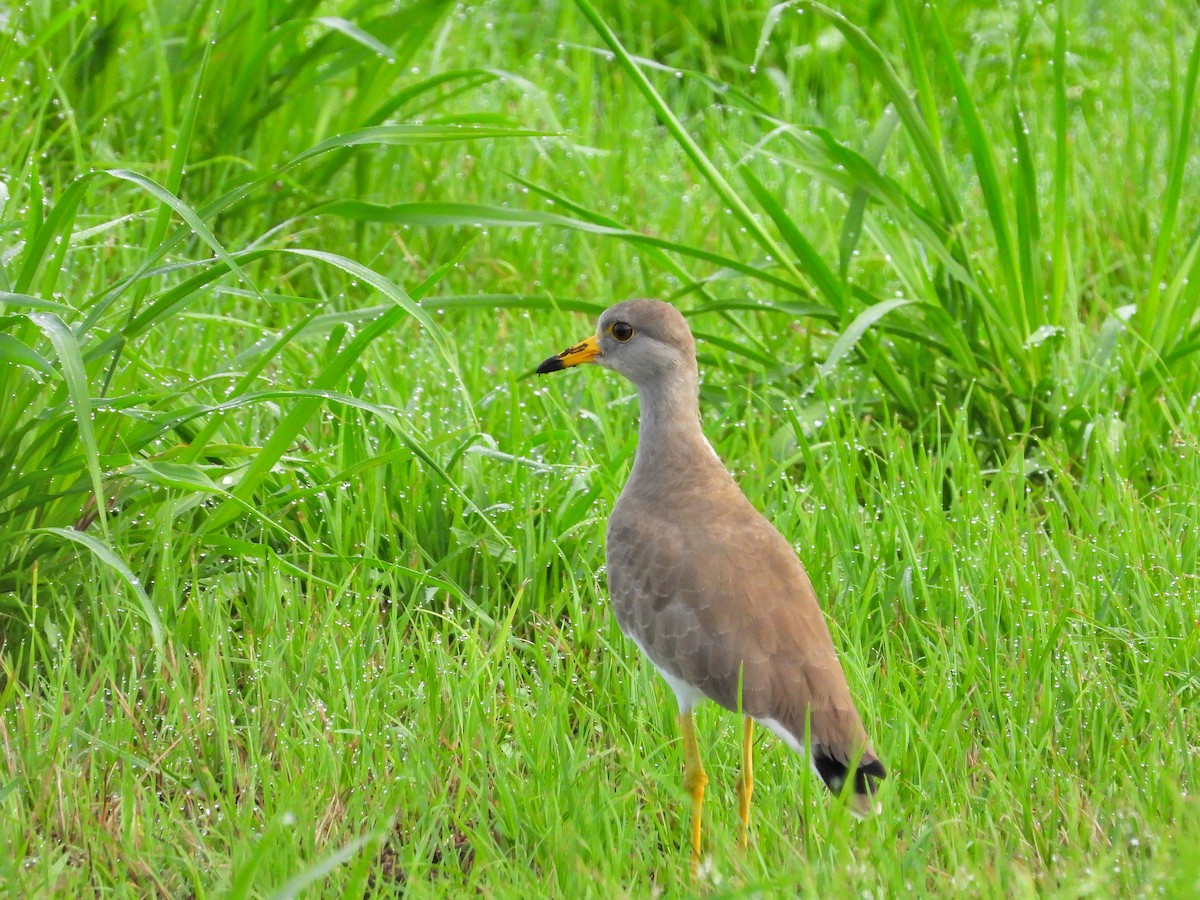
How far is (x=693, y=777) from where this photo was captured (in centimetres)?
319

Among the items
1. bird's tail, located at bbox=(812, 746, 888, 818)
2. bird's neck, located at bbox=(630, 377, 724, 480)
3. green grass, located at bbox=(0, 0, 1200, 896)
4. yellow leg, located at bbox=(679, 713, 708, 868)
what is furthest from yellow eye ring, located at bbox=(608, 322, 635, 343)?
bird's tail, located at bbox=(812, 746, 888, 818)

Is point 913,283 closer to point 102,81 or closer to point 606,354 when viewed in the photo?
point 606,354

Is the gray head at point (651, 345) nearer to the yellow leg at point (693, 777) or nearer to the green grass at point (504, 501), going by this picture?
the green grass at point (504, 501)

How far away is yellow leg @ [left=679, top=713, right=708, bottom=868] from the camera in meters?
3.04

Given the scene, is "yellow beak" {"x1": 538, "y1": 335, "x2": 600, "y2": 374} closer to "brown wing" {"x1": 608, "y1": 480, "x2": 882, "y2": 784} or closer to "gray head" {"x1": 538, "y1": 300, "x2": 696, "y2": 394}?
"gray head" {"x1": 538, "y1": 300, "x2": 696, "y2": 394}

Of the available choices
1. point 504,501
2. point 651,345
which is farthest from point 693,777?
point 504,501

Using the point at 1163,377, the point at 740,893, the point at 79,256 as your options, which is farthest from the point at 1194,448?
the point at 79,256

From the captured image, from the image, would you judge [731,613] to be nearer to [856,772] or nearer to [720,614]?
[720,614]

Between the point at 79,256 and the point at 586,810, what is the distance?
10.1 feet

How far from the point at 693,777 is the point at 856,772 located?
0.36 meters

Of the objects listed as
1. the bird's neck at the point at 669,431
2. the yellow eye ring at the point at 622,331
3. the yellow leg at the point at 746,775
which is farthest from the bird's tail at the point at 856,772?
the yellow eye ring at the point at 622,331

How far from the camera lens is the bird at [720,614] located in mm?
3039

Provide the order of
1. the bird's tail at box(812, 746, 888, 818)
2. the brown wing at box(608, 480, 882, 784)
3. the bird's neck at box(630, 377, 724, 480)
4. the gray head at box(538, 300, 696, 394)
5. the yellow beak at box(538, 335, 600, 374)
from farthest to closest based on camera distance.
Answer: the yellow beak at box(538, 335, 600, 374), the gray head at box(538, 300, 696, 394), the bird's neck at box(630, 377, 724, 480), the brown wing at box(608, 480, 882, 784), the bird's tail at box(812, 746, 888, 818)

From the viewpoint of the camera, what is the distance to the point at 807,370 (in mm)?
4953
